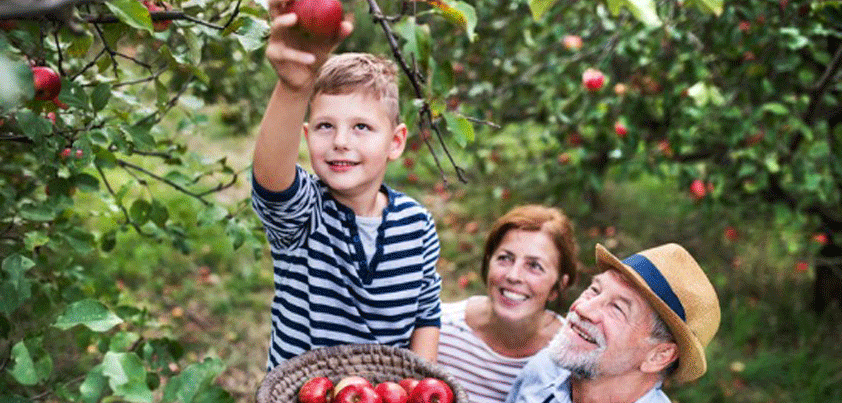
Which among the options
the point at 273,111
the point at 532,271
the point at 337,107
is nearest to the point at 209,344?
the point at 532,271

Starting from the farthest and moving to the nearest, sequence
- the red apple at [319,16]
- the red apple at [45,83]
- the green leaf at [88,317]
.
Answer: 1. the red apple at [45,83]
2. the green leaf at [88,317]
3. the red apple at [319,16]

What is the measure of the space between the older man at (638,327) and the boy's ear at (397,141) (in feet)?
2.00

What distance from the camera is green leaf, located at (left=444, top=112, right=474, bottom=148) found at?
1525mm

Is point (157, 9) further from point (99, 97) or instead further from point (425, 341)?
point (425, 341)

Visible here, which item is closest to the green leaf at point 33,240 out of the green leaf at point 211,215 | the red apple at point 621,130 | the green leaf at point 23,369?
the green leaf at point 211,215

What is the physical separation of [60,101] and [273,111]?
590mm

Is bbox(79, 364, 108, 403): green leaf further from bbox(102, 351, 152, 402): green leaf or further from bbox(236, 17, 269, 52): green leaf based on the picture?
bbox(236, 17, 269, 52): green leaf

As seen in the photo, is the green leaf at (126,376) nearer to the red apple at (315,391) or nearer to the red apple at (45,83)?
the red apple at (315,391)

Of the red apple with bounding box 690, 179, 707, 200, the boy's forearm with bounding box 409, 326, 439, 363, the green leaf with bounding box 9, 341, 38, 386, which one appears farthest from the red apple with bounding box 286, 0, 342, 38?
the red apple with bounding box 690, 179, 707, 200

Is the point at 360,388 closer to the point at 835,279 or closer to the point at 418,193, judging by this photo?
the point at 835,279

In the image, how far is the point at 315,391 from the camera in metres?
1.63

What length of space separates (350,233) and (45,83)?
67 cm

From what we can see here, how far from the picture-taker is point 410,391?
66.1 inches

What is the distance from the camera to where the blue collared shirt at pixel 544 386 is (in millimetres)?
2055
